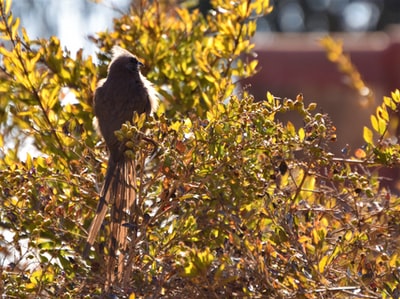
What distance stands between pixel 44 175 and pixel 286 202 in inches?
30.2

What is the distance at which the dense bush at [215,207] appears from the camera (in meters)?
2.74

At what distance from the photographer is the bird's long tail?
2928 millimetres

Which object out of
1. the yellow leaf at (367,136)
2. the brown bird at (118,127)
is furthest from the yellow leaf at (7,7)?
the yellow leaf at (367,136)

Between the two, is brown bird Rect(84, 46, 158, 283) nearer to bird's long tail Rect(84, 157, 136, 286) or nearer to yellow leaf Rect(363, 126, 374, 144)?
bird's long tail Rect(84, 157, 136, 286)

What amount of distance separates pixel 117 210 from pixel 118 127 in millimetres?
922

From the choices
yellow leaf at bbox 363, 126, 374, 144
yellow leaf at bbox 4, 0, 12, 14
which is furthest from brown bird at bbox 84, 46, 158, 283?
yellow leaf at bbox 363, 126, 374, 144

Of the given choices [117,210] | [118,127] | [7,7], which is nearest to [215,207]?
[117,210]

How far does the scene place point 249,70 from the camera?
377 cm

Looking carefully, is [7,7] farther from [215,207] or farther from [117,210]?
[215,207]

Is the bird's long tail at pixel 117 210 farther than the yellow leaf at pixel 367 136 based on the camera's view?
No

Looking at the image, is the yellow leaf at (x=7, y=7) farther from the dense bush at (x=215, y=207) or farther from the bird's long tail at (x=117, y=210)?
the bird's long tail at (x=117, y=210)

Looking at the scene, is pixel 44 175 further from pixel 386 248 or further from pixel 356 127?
pixel 356 127

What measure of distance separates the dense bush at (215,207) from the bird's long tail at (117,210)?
5cm

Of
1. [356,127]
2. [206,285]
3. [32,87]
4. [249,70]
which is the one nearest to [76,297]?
[206,285]
